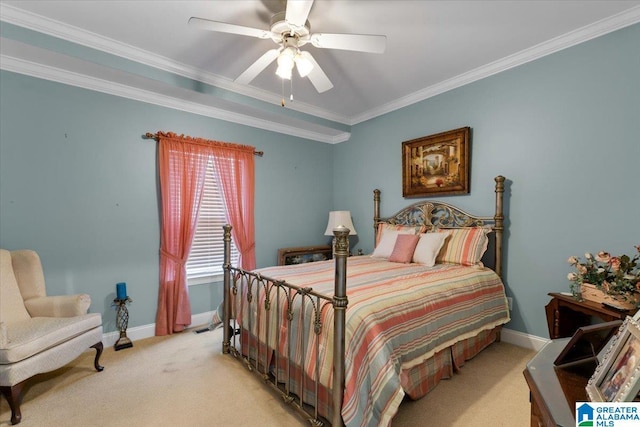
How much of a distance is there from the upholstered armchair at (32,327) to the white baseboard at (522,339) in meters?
3.88

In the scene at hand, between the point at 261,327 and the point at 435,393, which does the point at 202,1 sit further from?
the point at 435,393

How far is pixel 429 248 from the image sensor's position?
9.99ft

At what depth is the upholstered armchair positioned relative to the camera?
6.09 feet

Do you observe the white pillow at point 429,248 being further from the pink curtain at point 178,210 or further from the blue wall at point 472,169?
the pink curtain at point 178,210

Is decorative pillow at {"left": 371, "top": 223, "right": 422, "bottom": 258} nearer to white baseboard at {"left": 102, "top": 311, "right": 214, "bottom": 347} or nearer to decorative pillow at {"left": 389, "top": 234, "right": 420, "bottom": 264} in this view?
decorative pillow at {"left": 389, "top": 234, "right": 420, "bottom": 264}

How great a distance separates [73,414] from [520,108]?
453 centimetres

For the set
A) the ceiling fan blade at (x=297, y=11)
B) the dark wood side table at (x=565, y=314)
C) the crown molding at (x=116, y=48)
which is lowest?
the dark wood side table at (x=565, y=314)

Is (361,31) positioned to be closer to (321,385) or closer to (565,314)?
(321,385)

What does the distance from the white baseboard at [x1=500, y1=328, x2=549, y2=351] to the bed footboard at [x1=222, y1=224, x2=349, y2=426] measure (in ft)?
7.36

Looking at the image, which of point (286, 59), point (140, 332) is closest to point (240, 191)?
point (140, 332)

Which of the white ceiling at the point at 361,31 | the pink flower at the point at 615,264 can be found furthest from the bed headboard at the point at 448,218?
the white ceiling at the point at 361,31

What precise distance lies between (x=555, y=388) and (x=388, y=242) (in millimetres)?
2752

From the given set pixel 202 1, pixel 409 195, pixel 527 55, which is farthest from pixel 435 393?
pixel 202 1

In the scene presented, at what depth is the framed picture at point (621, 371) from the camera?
1.98 ft
